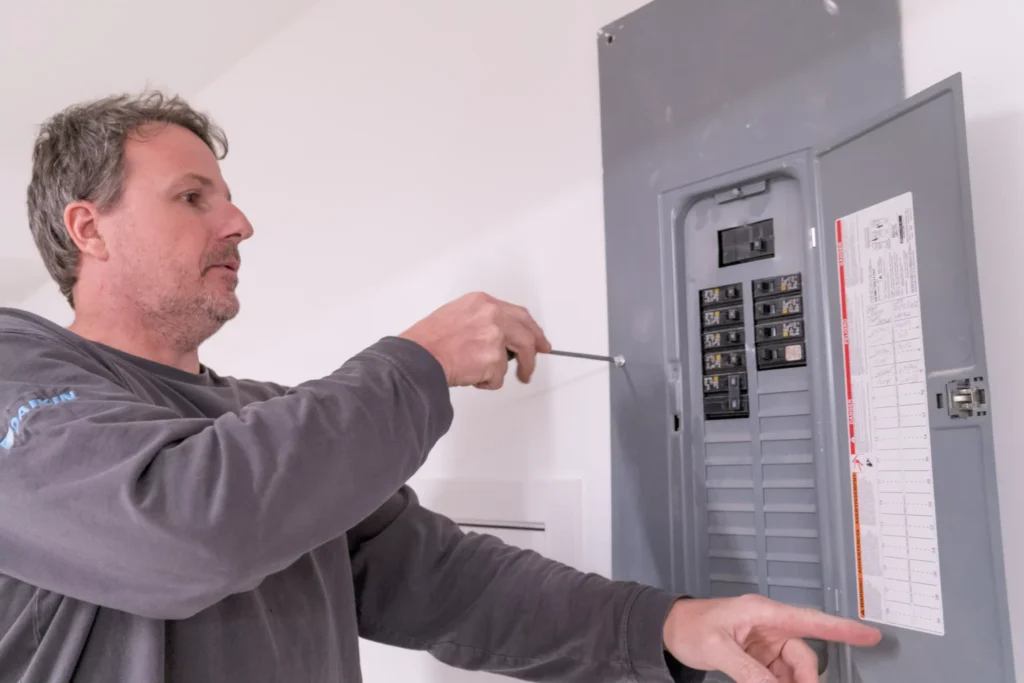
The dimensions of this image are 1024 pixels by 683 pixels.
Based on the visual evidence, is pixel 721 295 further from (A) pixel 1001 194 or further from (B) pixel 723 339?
(A) pixel 1001 194

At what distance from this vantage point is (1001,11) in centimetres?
76

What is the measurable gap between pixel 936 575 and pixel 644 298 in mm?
461

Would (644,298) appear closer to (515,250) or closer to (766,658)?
(515,250)

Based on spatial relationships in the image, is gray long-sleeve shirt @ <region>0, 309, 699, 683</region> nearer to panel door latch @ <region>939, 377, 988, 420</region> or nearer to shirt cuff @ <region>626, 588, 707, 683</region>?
shirt cuff @ <region>626, 588, 707, 683</region>

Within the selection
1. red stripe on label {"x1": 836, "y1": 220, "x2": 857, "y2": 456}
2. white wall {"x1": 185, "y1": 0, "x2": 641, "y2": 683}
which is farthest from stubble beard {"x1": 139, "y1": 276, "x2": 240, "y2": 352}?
red stripe on label {"x1": 836, "y1": 220, "x2": 857, "y2": 456}

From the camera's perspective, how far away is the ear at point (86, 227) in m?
0.97

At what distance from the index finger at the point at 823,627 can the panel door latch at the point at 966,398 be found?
0.71 feet

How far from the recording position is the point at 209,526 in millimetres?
603

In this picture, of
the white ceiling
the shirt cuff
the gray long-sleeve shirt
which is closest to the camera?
the gray long-sleeve shirt

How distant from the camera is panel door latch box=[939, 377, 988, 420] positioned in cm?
67

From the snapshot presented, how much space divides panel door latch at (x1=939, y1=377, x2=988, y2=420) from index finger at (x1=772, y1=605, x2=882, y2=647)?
0.22 meters

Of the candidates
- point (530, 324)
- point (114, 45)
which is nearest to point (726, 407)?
A: point (530, 324)

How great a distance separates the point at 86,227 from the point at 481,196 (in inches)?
22.3

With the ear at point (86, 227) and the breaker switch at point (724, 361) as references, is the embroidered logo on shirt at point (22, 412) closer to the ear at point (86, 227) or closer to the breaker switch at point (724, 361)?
the ear at point (86, 227)
